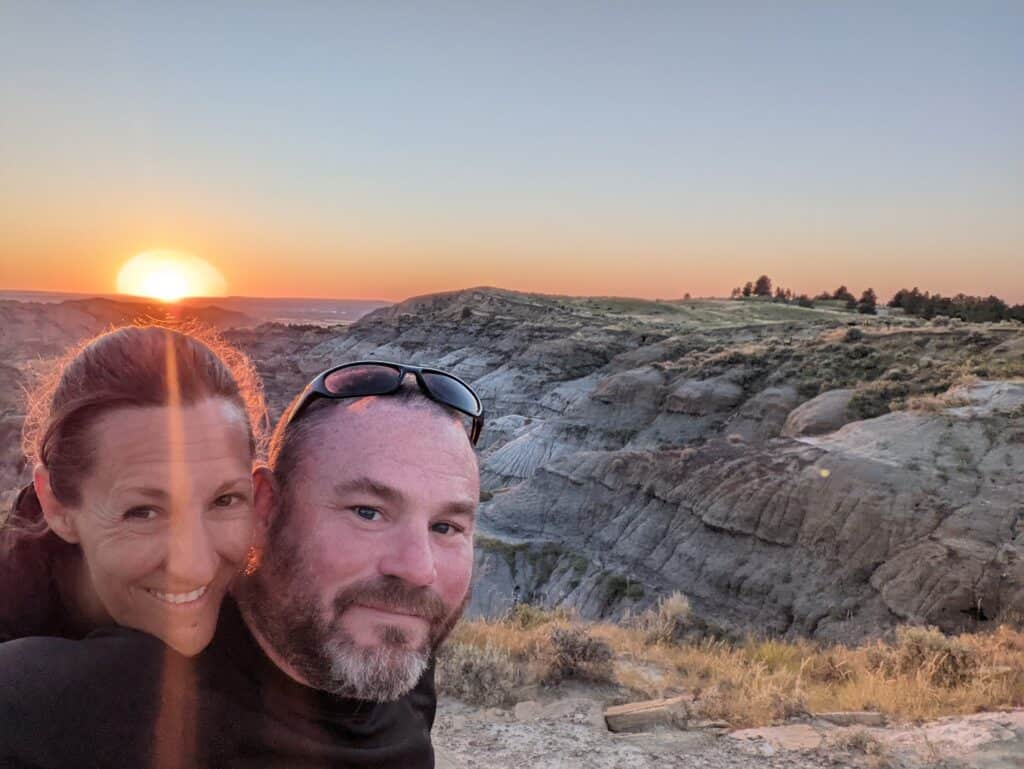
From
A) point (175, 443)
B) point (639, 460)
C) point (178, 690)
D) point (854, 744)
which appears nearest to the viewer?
point (178, 690)

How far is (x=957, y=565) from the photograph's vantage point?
594 inches

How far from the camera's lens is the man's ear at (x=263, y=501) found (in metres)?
1.93

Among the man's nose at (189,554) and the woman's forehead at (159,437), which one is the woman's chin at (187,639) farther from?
the woman's forehead at (159,437)

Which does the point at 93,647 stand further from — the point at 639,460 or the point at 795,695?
the point at 639,460

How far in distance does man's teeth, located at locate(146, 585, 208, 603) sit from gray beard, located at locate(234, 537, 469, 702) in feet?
0.58

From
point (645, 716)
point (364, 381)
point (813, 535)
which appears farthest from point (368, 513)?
point (813, 535)

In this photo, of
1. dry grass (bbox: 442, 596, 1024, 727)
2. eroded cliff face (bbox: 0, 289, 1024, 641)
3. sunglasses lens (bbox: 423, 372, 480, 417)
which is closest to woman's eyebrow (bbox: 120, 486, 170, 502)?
sunglasses lens (bbox: 423, 372, 480, 417)

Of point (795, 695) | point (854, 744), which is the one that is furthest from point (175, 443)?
point (795, 695)

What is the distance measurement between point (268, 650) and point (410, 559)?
462mm

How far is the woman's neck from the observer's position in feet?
5.56

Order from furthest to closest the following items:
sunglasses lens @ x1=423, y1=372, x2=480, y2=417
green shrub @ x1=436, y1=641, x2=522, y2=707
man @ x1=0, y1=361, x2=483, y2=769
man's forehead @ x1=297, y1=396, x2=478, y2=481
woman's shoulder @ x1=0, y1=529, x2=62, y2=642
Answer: green shrub @ x1=436, y1=641, x2=522, y2=707 → sunglasses lens @ x1=423, y1=372, x2=480, y2=417 → man's forehead @ x1=297, y1=396, x2=478, y2=481 → woman's shoulder @ x1=0, y1=529, x2=62, y2=642 → man @ x1=0, y1=361, x2=483, y2=769

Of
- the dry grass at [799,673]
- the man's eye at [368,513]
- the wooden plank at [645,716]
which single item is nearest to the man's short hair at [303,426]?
the man's eye at [368,513]

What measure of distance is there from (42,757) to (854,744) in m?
5.66

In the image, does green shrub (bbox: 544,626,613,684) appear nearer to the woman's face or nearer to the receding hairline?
the receding hairline
